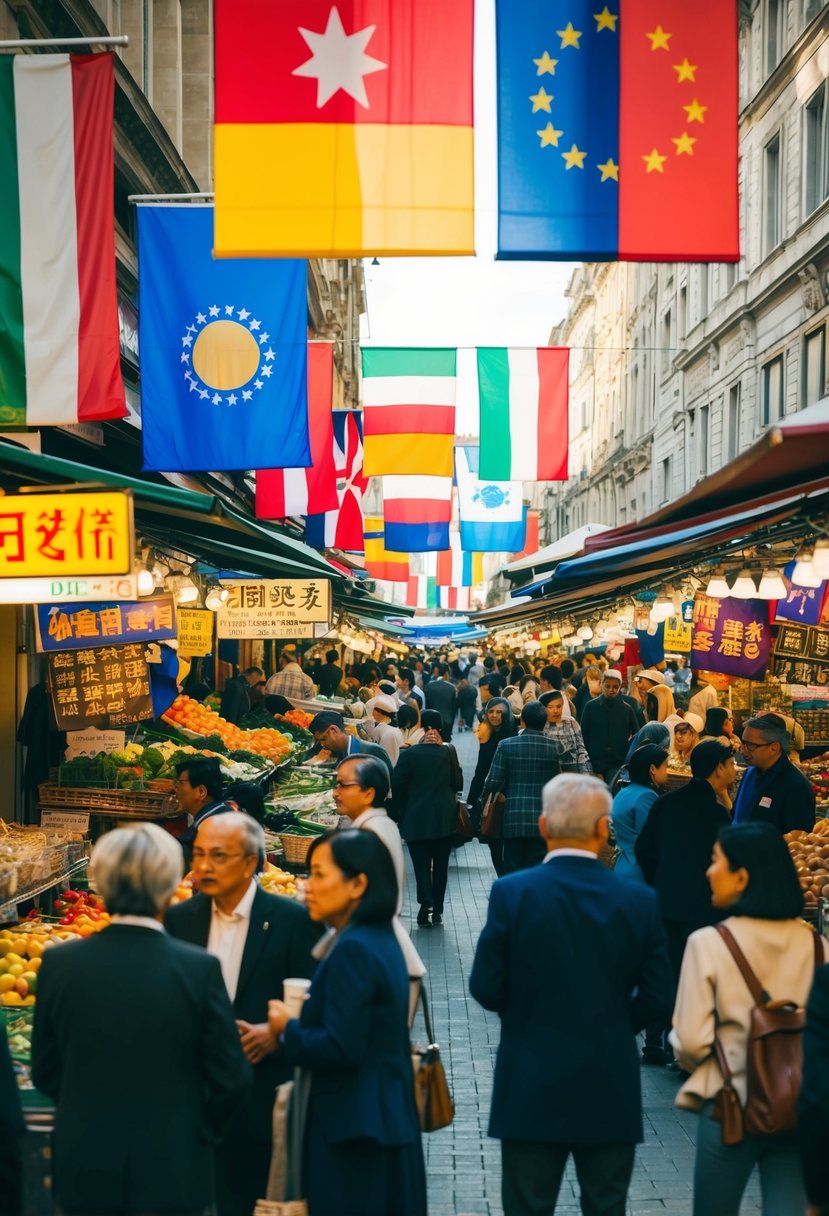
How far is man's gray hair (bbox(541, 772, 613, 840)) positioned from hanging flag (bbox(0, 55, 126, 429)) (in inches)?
204

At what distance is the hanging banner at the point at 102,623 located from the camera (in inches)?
396

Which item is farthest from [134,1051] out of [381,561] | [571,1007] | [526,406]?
[381,561]

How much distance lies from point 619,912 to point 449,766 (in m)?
7.62

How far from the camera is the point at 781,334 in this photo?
90.1 feet

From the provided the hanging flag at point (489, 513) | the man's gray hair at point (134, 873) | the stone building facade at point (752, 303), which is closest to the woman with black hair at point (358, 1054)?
the man's gray hair at point (134, 873)

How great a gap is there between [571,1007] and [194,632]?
10277 millimetres

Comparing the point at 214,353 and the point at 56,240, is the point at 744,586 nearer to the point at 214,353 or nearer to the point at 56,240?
the point at 214,353

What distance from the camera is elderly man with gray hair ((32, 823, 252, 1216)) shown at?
3689mm

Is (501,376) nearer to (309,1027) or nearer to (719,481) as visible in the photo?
(719,481)

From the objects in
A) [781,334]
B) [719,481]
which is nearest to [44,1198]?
[719,481]

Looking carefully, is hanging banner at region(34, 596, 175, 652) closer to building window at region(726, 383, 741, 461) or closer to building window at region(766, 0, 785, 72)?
building window at region(766, 0, 785, 72)

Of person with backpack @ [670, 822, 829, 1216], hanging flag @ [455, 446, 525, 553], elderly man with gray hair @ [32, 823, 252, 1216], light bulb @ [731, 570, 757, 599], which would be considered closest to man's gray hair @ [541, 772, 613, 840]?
person with backpack @ [670, 822, 829, 1216]

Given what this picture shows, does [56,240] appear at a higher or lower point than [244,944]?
higher

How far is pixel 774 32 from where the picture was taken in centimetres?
2833
